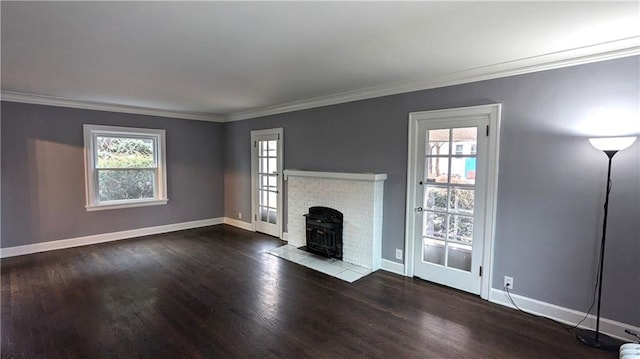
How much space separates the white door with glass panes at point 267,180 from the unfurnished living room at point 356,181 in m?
0.58

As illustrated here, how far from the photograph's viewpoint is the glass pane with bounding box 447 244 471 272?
349 centimetres

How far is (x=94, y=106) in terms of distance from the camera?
5.22 m

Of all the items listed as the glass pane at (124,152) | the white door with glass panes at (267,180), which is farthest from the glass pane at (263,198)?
Answer: the glass pane at (124,152)

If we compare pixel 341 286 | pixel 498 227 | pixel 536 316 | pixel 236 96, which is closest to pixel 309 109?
pixel 236 96

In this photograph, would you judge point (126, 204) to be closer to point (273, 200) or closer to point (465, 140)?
point (273, 200)

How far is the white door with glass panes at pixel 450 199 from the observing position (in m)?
3.37

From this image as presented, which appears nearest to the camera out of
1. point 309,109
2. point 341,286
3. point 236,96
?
point 341,286

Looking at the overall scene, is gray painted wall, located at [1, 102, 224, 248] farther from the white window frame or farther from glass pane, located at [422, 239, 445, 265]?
glass pane, located at [422, 239, 445, 265]

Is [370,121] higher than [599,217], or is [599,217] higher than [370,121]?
[370,121]

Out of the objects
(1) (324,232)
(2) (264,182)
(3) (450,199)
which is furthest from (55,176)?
(3) (450,199)

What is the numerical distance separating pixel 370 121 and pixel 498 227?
199 centimetres

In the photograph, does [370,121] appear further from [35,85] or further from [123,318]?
[35,85]

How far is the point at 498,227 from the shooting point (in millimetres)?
3240

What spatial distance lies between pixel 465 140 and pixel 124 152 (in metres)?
5.51
